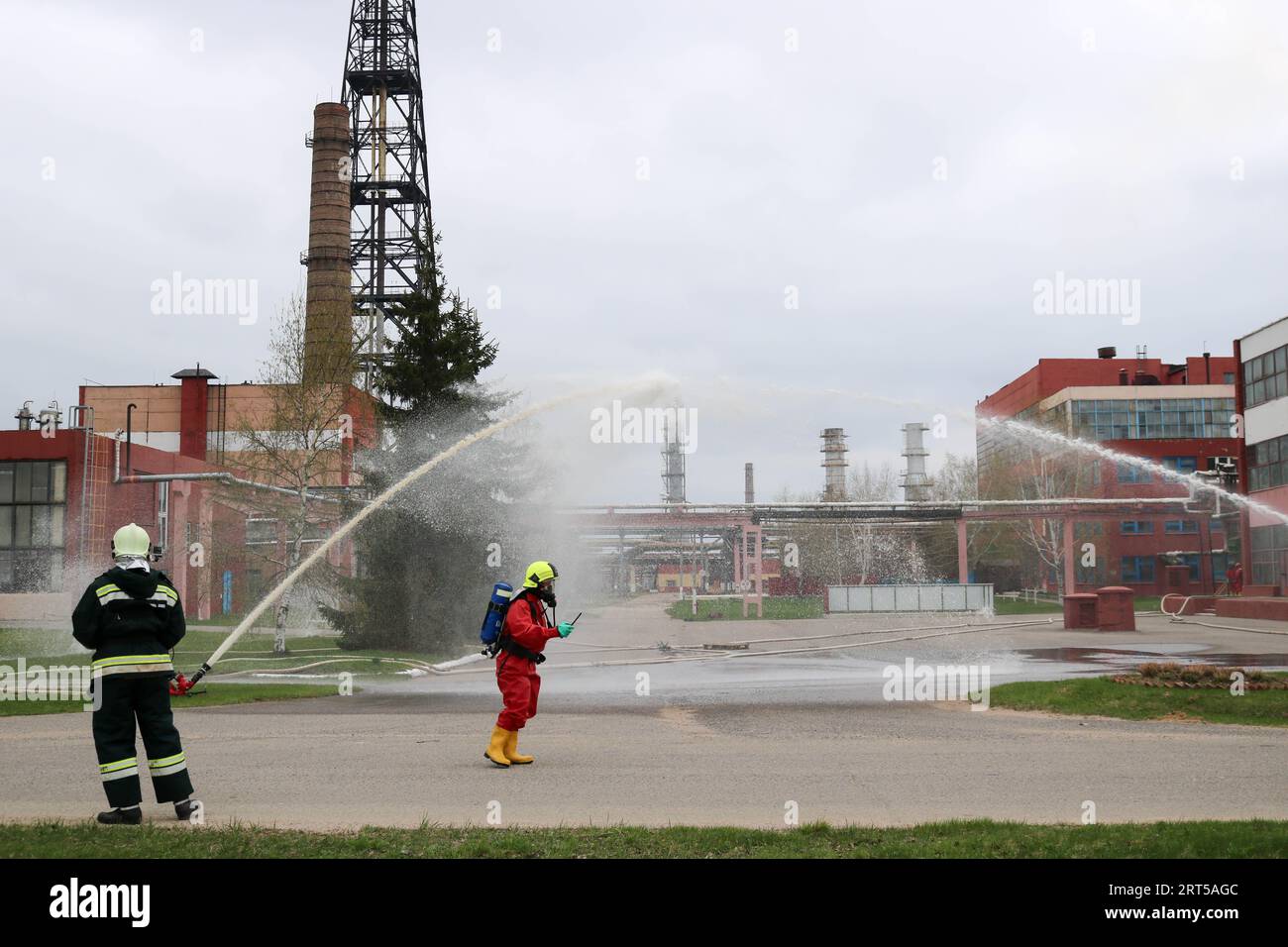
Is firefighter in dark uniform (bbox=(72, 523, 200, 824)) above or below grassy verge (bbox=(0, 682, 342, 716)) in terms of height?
above

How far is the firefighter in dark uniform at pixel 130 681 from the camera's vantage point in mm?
7480

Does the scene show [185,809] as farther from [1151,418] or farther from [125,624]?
[1151,418]

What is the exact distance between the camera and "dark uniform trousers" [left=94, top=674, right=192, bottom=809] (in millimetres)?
7395

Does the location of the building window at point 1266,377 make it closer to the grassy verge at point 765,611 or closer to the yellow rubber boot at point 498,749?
the grassy verge at point 765,611

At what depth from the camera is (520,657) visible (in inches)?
399

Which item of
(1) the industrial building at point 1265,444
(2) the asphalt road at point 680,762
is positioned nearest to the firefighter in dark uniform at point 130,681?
(2) the asphalt road at point 680,762

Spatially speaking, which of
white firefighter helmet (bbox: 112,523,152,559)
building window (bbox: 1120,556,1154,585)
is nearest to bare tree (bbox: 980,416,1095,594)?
building window (bbox: 1120,556,1154,585)

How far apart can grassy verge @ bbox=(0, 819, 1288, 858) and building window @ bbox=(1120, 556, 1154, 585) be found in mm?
64351

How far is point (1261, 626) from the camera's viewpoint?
32.7m

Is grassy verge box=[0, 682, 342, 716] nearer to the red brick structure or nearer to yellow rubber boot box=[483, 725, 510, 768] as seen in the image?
yellow rubber boot box=[483, 725, 510, 768]

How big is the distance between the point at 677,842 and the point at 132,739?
423 cm
